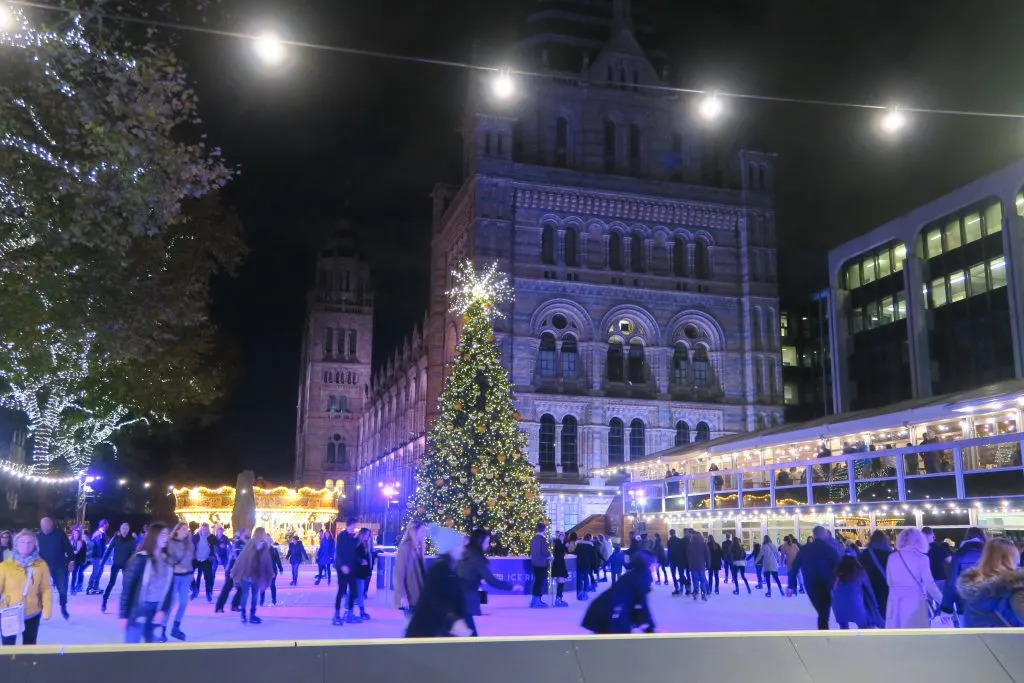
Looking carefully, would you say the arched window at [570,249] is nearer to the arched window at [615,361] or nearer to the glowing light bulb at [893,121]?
the arched window at [615,361]

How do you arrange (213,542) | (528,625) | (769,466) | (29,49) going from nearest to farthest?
(29,49) → (528,625) → (213,542) → (769,466)

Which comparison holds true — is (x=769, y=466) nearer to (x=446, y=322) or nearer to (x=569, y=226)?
(x=569, y=226)

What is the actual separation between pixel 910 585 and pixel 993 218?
104 ft

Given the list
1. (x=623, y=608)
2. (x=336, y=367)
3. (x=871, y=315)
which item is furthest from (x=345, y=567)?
(x=336, y=367)

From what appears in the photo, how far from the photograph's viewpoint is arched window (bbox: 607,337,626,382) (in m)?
46.7

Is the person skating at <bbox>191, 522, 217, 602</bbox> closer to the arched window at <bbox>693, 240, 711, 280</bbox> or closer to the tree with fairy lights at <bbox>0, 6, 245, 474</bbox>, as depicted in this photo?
the tree with fairy lights at <bbox>0, 6, 245, 474</bbox>

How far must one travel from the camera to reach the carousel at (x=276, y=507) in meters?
36.6

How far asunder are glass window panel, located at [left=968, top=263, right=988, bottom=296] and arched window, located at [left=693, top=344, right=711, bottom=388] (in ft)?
47.4

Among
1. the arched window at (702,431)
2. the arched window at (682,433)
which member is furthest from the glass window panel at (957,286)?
the arched window at (682,433)

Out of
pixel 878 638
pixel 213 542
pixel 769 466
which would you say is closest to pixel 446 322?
pixel 769 466

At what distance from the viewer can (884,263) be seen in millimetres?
42625

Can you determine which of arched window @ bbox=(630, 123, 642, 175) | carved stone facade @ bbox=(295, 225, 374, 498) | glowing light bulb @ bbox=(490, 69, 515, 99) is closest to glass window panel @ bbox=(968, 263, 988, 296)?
arched window @ bbox=(630, 123, 642, 175)

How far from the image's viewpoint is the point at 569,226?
155 ft

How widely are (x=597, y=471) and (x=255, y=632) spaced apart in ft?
104
